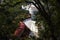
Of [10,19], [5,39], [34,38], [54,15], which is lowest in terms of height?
[34,38]

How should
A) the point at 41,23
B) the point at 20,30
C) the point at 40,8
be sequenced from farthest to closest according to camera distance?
the point at 20,30 → the point at 41,23 → the point at 40,8

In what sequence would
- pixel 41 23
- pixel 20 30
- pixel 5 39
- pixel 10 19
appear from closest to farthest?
1. pixel 41 23
2. pixel 10 19
3. pixel 5 39
4. pixel 20 30

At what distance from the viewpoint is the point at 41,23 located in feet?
4.27

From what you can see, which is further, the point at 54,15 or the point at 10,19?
the point at 10,19

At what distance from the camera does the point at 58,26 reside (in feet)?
3.78

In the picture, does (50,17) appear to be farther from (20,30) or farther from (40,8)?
(20,30)

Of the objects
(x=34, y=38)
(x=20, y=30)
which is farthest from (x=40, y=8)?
(x=20, y=30)

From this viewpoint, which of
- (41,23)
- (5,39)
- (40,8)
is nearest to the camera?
(40,8)

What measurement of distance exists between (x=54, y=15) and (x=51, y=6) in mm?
87

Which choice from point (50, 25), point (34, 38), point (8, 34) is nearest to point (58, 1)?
point (50, 25)

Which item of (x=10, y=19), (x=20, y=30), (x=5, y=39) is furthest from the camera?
(x=20, y=30)

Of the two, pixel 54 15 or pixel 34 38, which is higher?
pixel 54 15

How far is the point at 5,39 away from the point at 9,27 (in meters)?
0.28

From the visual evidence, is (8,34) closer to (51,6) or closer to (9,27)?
(9,27)
